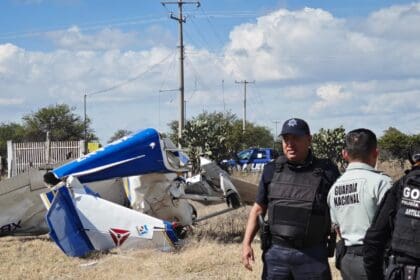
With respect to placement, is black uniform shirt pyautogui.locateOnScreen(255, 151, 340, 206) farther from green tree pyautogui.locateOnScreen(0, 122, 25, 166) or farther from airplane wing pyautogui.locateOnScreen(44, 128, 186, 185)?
green tree pyautogui.locateOnScreen(0, 122, 25, 166)

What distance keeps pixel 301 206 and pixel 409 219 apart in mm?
1012

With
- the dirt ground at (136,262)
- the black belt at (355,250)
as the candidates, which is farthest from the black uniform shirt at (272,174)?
the dirt ground at (136,262)

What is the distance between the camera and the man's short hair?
4.05 metres

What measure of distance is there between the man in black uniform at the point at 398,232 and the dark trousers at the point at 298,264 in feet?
2.06

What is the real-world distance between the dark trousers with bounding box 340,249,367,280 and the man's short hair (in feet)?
2.06

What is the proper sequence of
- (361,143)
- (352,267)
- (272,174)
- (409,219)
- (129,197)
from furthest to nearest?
(129,197) < (272,174) < (361,143) < (352,267) < (409,219)

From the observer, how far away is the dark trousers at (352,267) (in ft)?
12.6

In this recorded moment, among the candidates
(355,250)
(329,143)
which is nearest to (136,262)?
(355,250)

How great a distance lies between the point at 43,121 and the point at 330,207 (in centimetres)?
5764

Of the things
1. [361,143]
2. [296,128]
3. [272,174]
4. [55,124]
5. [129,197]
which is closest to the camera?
[361,143]

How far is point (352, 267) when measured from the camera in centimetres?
393

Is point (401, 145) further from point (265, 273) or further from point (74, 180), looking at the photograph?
point (265, 273)

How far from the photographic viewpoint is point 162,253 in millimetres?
9000

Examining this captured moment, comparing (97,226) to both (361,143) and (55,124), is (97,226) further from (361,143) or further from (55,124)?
(55,124)
